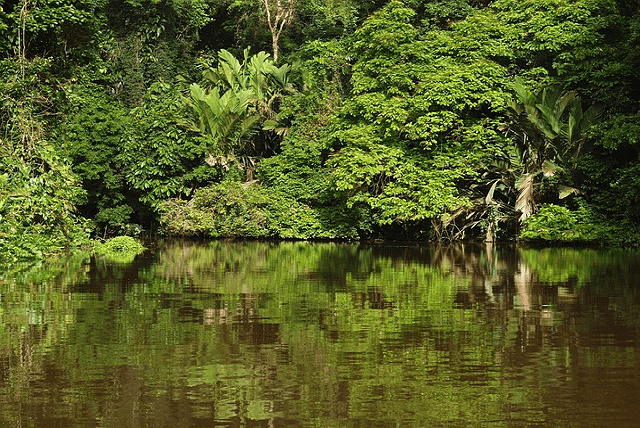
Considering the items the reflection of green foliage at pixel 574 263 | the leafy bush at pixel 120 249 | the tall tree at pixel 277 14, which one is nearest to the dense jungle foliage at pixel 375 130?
the leafy bush at pixel 120 249

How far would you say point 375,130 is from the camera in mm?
27672

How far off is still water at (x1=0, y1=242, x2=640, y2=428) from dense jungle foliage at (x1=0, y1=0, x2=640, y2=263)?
329 inches

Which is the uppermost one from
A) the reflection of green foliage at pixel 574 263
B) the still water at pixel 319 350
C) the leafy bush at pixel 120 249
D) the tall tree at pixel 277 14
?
the tall tree at pixel 277 14

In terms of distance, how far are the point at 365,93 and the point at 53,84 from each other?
10.3 meters

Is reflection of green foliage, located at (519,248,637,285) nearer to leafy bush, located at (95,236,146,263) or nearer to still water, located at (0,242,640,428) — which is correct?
still water, located at (0,242,640,428)

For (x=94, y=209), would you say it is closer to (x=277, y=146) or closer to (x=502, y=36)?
(x=277, y=146)

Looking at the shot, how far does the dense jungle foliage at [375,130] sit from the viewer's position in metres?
24.5

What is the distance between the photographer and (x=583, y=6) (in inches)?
1062

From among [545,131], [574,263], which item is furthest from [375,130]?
[574,263]

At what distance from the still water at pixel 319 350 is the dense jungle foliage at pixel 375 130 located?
8353 mm

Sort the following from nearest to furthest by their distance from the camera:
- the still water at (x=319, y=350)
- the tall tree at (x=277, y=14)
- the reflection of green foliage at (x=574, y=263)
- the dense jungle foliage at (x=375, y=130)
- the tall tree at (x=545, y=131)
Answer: the still water at (x=319, y=350) < the reflection of green foliage at (x=574, y=263) < the dense jungle foliage at (x=375, y=130) < the tall tree at (x=545, y=131) < the tall tree at (x=277, y=14)

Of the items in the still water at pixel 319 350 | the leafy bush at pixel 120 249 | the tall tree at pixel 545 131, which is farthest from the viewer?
the tall tree at pixel 545 131

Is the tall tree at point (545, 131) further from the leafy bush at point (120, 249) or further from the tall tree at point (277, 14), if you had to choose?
the tall tree at point (277, 14)

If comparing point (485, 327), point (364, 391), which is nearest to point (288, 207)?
point (485, 327)
